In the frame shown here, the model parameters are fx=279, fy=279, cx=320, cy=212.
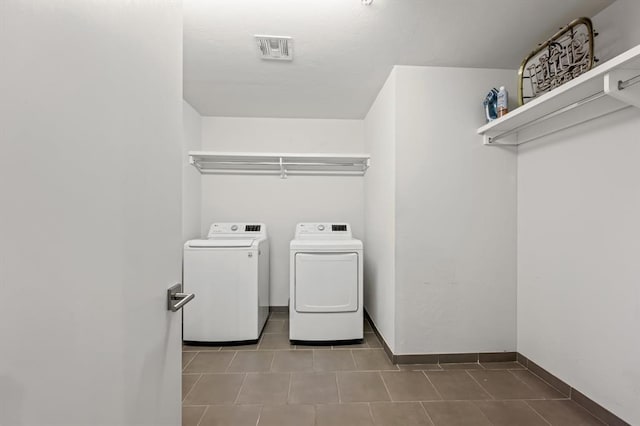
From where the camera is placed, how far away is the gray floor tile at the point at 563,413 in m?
1.57

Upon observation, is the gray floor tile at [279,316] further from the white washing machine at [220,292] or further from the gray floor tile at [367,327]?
the gray floor tile at [367,327]

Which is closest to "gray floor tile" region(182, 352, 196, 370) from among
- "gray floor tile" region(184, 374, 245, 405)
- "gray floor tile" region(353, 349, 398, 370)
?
"gray floor tile" region(184, 374, 245, 405)

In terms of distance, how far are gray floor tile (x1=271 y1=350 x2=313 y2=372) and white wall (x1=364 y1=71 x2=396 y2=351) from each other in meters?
0.68

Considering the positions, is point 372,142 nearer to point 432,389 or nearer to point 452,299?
point 452,299

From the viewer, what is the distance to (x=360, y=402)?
68.7 inches

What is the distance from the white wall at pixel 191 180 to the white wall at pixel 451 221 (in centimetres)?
212

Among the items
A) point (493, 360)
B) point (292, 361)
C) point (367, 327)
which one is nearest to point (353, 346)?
point (367, 327)

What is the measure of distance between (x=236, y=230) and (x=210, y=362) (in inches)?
52.8

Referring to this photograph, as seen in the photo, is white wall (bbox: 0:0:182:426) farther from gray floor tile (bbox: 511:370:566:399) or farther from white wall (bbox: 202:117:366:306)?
white wall (bbox: 202:117:366:306)

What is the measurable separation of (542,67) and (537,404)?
210cm

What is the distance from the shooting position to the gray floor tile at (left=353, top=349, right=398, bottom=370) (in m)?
2.16

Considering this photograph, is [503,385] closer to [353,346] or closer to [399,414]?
[399,414]

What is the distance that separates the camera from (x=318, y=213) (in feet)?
11.3

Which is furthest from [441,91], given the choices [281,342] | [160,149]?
[281,342]
